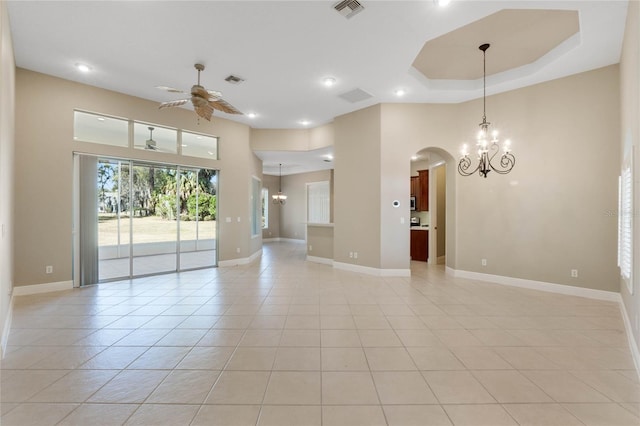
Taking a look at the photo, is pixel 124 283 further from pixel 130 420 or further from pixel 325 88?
pixel 325 88

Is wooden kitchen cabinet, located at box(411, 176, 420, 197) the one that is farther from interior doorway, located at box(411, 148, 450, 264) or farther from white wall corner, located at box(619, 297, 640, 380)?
white wall corner, located at box(619, 297, 640, 380)

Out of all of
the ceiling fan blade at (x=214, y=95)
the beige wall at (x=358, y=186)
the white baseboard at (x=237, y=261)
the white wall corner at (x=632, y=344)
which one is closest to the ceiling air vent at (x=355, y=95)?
Answer: the beige wall at (x=358, y=186)

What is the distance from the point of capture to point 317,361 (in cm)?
251

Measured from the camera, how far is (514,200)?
5.24 m

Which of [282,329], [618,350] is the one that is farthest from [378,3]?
[618,350]

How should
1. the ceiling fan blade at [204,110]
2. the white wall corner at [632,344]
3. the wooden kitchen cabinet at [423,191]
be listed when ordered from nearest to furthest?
the white wall corner at [632,344] → the ceiling fan blade at [204,110] → the wooden kitchen cabinet at [423,191]

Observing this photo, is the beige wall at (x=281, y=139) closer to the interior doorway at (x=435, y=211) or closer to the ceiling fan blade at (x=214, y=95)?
the interior doorway at (x=435, y=211)

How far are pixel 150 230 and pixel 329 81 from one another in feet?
A: 16.7

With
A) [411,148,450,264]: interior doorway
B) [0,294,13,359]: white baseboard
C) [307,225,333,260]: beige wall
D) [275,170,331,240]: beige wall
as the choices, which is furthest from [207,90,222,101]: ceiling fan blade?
[275,170,331,240]: beige wall

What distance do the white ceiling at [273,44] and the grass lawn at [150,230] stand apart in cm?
264

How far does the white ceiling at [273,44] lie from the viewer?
319 centimetres

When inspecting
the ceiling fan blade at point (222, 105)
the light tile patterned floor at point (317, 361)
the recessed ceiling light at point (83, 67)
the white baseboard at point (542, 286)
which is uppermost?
the recessed ceiling light at point (83, 67)

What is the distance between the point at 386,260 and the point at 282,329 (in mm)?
3367

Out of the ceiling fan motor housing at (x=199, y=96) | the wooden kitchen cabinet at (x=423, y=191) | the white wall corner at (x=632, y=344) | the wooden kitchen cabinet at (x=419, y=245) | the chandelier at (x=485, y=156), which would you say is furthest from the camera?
the wooden kitchen cabinet at (x=423, y=191)
